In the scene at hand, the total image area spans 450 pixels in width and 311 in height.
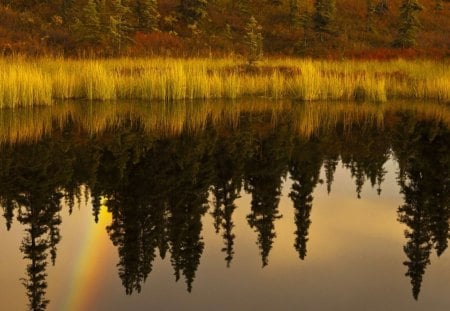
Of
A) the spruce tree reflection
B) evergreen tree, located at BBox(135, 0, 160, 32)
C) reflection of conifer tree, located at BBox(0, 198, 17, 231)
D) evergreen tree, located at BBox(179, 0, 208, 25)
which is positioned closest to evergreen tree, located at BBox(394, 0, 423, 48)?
evergreen tree, located at BBox(179, 0, 208, 25)

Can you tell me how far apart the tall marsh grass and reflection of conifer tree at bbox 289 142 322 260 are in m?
9.73

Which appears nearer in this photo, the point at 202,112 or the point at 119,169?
the point at 119,169

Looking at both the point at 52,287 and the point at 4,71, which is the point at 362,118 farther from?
the point at 52,287

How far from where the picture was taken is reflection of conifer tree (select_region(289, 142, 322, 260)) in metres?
8.51

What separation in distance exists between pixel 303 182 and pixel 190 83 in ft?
41.3

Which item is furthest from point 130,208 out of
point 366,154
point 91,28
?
point 91,28

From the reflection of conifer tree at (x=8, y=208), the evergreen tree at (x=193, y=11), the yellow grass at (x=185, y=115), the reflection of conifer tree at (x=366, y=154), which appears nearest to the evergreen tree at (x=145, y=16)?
the evergreen tree at (x=193, y=11)

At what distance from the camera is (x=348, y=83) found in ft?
81.8

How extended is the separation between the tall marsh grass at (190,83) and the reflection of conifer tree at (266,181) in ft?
28.2

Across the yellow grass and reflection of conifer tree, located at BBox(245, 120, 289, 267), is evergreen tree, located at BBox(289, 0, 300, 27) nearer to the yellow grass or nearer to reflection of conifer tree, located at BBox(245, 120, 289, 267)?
the yellow grass

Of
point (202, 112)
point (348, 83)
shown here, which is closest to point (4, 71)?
point (202, 112)

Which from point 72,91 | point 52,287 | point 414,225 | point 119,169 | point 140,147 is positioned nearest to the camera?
point 52,287

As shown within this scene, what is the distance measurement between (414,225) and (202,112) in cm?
1137

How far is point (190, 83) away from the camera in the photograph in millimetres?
23266
